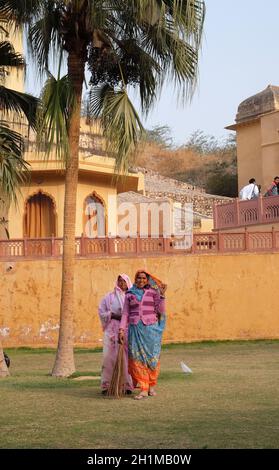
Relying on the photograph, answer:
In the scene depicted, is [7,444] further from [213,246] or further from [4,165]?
[213,246]

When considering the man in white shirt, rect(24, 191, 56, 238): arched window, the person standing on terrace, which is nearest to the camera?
the person standing on terrace

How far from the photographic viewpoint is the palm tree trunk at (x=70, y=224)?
564 inches

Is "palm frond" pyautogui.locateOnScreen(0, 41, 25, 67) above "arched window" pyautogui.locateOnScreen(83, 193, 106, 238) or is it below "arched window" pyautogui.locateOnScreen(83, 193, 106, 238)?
above

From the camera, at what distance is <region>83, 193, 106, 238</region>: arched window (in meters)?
28.7

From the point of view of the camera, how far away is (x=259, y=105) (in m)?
33.0

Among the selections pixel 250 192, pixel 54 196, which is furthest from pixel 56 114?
pixel 250 192

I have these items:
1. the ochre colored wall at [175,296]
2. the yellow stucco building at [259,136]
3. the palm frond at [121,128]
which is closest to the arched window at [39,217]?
the ochre colored wall at [175,296]

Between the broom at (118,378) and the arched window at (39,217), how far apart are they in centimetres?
1741

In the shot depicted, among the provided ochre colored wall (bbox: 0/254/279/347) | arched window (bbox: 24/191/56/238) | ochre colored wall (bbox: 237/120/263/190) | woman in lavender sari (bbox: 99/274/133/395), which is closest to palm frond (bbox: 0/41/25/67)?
woman in lavender sari (bbox: 99/274/133/395)

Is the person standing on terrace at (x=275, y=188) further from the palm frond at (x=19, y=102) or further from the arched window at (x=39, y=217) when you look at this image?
the palm frond at (x=19, y=102)

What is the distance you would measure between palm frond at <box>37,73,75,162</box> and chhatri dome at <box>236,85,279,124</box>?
1920cm

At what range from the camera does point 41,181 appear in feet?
90.9

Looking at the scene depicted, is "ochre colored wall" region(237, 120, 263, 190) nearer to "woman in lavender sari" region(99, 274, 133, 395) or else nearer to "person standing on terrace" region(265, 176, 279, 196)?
"person standing on terrace" region(265, 176, 279, 196)

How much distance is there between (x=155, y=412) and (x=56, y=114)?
604cm
